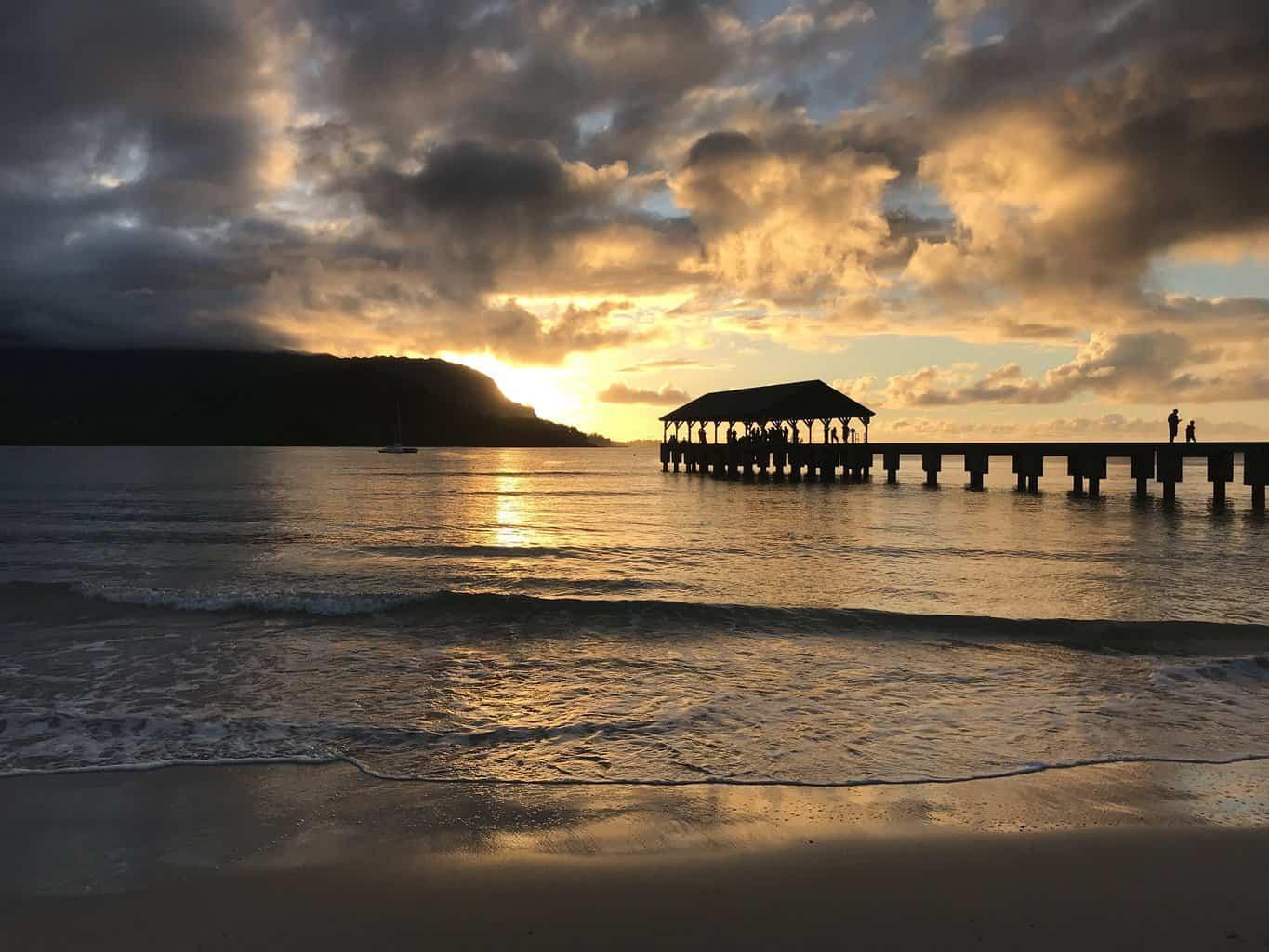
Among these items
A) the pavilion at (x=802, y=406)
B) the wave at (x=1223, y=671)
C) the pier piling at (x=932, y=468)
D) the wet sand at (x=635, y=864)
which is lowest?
the wave at (x=1223, y=671)

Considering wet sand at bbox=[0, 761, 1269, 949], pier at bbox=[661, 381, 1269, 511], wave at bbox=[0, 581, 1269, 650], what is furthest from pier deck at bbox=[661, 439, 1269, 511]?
wet sand at bbox=[0, 761, 1269, 949]

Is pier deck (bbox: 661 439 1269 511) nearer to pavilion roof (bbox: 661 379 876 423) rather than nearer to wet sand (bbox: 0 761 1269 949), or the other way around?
pavilion roof (bbox: 661 379 876 423)

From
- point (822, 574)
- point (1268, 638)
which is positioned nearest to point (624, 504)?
point (822, 574)

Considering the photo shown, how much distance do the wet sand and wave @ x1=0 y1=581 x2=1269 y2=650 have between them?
549 cm

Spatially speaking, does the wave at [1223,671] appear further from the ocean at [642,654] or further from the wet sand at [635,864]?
the wet sand at [635,864]

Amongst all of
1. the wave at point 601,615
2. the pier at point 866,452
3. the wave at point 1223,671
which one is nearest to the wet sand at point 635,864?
the wave at point 1223,671

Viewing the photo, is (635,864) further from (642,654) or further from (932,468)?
(932,468)

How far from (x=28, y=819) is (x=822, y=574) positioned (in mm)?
13963

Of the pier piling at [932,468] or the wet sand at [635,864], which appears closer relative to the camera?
the wet sand at [635,864]

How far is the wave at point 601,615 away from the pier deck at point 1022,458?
29285 mm

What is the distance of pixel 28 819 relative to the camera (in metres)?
5.18

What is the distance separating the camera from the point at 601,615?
12758 millimetres

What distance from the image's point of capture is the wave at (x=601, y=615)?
36.7ft

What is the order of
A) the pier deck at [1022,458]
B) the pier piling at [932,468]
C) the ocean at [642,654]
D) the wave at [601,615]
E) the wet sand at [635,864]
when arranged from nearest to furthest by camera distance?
the wet sand at [635,864] < the ocean at [642,654] < the wave at [601,615] < the pier deck at [1022,458] < the pier piling at [932,468]
